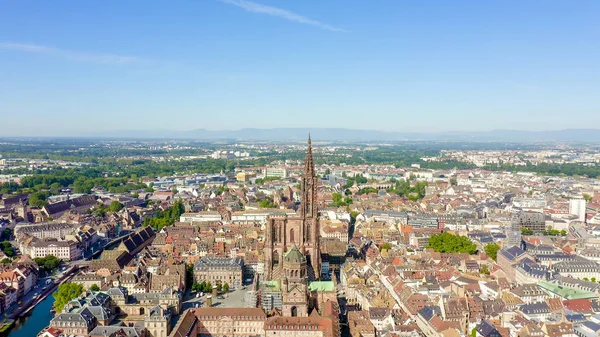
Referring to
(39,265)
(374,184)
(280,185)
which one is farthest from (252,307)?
(374,184)

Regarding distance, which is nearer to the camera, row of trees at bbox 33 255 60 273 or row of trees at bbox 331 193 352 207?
row of trees at bbox 33 255 60 273

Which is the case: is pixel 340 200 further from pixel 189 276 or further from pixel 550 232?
pixel 189 276

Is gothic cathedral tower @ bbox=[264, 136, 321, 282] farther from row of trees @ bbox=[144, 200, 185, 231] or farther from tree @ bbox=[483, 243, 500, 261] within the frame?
row of trees @ bbox=[144, 200, 185, 231]

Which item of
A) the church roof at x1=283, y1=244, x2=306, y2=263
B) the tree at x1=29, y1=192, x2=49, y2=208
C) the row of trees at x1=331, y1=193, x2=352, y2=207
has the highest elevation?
the church roof at x1=283, y1=244, x2=306, y2=263

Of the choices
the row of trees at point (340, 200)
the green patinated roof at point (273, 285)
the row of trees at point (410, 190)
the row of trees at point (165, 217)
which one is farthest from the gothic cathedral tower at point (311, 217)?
the row of trees at point (410, 190)

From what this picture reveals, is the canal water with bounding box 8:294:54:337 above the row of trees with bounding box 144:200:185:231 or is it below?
below

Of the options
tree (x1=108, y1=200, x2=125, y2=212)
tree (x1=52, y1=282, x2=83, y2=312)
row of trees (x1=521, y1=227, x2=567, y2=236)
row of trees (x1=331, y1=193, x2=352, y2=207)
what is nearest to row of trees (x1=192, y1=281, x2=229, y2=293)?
tree (x1=52, y1=282, x2=83, y2=312)

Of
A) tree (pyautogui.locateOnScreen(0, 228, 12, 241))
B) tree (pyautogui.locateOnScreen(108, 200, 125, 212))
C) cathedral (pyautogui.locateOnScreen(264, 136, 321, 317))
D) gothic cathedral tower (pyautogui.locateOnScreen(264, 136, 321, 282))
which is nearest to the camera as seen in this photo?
cathedral (pyautogui.locateOnScreen(264, 136, 321, 317))
